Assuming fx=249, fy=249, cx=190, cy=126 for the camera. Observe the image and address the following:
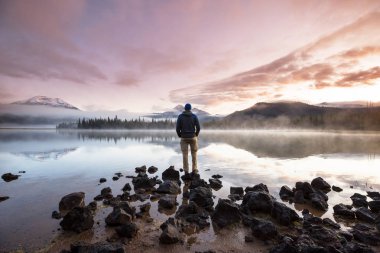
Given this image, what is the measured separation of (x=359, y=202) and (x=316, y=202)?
72.6 inches

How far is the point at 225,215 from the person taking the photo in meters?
8.39

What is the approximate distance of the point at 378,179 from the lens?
15344 mm

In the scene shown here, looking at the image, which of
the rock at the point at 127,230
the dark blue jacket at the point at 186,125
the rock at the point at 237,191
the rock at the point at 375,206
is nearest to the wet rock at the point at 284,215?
the rock at the point at 237,191

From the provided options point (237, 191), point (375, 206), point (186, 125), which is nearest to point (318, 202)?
point (375, 206)

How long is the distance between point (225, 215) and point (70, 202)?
6038 mm

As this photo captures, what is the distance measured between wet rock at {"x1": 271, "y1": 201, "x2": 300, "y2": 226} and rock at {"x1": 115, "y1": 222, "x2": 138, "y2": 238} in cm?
479

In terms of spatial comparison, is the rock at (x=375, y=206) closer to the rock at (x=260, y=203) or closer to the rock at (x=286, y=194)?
the rock at (x=286, y=194)

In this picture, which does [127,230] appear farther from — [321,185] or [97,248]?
[321,185]

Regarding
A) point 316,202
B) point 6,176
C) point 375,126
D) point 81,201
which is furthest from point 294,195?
point 375,126

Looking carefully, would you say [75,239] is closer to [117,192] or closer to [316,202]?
[117,192]

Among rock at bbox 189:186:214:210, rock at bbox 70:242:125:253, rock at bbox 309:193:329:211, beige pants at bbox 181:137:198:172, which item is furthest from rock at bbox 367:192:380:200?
rock at bbox 70:242:125:253

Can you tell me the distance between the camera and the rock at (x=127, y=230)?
23.6 feet

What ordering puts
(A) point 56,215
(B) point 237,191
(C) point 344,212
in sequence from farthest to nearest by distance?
(B) point 237,191 → (C) point 344,212 → (A) point 56,215

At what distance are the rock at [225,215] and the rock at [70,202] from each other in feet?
17.7
